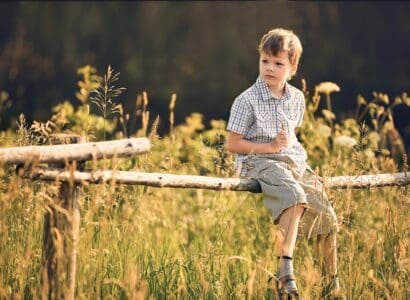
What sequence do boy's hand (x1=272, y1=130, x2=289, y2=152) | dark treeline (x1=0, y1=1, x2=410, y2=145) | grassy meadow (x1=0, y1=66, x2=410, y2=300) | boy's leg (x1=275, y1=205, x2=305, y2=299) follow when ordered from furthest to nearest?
dark treeline (x1=0, y1=1, x2=410, y2=145) → boy's hand (x1=272, y1=130, x2=289, y2=152) → boy's leg (x1=275, y1=205, x2=305, y2=299) → grassy meadow (x1=0, y1=66, x2=410, y2=300)

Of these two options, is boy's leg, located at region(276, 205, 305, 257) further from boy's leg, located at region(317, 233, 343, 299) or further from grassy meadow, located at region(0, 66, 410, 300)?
boy's leg, located at region(317, 233, 343, 299)

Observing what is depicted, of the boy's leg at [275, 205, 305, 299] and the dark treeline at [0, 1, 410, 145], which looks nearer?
the boy's leg at [275, 205, 305, 299]

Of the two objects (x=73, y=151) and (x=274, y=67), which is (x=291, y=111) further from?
(x=73, y=151)

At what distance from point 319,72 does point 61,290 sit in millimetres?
6459

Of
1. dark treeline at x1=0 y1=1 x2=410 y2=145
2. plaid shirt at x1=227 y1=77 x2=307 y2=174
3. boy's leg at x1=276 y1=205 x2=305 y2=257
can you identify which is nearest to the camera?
boy's leg at x1=276 y1=205 x2=305 y2=257

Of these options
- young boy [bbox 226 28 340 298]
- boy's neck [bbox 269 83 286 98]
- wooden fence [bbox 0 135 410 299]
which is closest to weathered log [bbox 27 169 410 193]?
wooden fence [bbox 0 135 410 299]

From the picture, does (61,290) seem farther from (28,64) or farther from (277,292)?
(28,64)

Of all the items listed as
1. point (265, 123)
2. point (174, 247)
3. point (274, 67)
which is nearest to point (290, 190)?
point (265, 123)

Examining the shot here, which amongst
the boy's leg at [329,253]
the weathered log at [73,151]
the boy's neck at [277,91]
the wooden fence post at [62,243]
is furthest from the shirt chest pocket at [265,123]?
the wooden fence post at [62,243]

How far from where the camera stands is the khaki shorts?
4.42m

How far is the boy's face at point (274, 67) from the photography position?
15.0 ft

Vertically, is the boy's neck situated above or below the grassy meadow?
above

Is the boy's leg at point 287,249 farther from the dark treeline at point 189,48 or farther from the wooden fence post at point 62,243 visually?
the dark treeline at point 189,48

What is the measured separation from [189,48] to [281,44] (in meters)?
6.28
